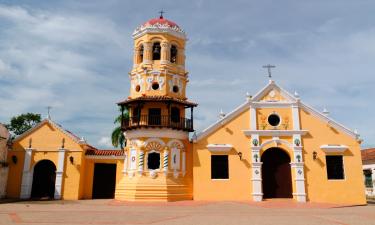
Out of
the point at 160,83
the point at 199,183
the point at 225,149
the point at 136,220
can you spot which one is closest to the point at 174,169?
the point at 199,183

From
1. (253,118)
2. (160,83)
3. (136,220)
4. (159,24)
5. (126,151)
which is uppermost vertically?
(159,24)

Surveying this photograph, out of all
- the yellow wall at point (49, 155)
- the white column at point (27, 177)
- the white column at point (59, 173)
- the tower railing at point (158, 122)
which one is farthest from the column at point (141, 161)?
the white column at point (27, 177)

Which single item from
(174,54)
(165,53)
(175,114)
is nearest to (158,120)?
(175,114)

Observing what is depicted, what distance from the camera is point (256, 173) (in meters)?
21.2

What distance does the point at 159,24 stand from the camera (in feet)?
78.0

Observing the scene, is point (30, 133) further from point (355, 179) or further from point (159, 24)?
point (355, 179)

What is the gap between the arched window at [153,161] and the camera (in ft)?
69.5

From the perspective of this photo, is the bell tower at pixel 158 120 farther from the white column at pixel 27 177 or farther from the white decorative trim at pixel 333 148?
the white decorative trim at pixel 333 148

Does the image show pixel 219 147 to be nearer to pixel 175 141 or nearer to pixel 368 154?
pixel 175 141

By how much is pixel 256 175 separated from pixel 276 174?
172cm

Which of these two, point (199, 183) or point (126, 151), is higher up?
point (126, 151)

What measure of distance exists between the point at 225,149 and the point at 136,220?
1092 centimetres

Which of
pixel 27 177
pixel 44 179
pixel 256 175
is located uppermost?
pixel 256 175

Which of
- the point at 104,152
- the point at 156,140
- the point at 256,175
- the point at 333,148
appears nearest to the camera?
the point at 256,175
